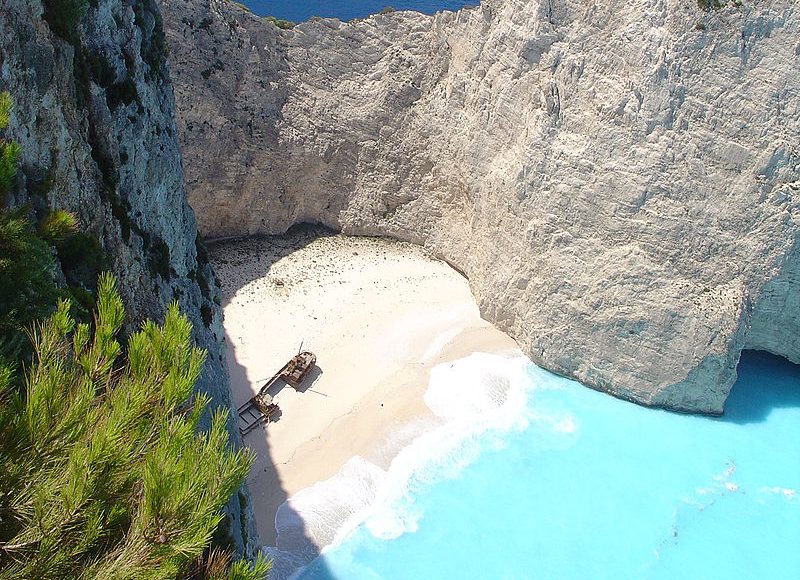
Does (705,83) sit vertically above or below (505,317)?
above

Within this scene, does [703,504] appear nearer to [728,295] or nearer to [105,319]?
[728,295]

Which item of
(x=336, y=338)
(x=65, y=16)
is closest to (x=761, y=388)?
(x=336, y=338)

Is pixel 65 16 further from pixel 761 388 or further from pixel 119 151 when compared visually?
pixel 761 388

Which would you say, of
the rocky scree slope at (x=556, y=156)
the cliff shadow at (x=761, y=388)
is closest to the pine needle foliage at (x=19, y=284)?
the rocky scree slope at (x=556, y=156)

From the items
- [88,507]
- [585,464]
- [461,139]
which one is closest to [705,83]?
[461,139]

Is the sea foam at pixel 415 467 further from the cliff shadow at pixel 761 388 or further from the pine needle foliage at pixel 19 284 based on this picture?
the pine needle foliage at pixel 19 284

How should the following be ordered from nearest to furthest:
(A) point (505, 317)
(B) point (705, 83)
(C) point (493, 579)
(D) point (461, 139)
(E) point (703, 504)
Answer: (C) point (493, 579) < (E) point (703, 504) < (B) point (705, 83) < (A) point (505, 317) < (D) point (461, 139)
